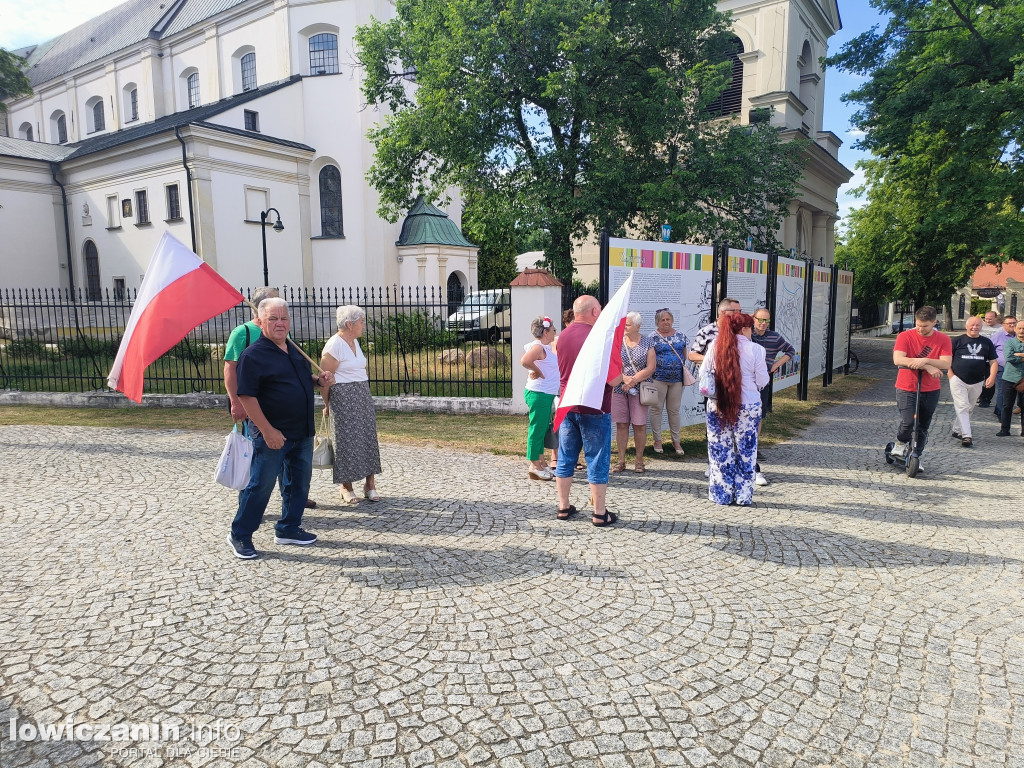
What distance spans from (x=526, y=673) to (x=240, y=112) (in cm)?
3099

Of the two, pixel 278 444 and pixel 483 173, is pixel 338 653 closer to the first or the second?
pixel 278 444

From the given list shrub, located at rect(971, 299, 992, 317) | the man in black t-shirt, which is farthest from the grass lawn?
A: shrub, located at rect(971, 299, 992, 317)

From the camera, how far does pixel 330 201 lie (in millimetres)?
31062

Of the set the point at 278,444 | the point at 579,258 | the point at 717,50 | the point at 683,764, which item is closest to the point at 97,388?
the point at 278,444

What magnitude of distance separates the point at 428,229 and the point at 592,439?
26.7 m

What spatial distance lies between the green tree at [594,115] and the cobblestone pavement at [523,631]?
11.1 meters

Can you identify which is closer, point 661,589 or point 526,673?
point 526,673

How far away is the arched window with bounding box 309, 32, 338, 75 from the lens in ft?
99.7

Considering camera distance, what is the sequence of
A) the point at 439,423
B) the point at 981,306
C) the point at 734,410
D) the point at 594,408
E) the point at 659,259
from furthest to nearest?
1. the point at 981,306
2. the point at 439,423
3. the point at 659,259
4. the point at 734,410
5. the point at 594,408

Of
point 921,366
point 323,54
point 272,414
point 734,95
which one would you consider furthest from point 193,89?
point 921,366

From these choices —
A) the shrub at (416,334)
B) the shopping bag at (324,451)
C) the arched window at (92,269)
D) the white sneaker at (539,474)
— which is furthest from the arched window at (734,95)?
the arched window at (92,269)

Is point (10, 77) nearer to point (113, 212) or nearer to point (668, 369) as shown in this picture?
point (113, 212)

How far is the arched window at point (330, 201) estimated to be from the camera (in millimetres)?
30938

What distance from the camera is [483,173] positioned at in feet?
58.9
